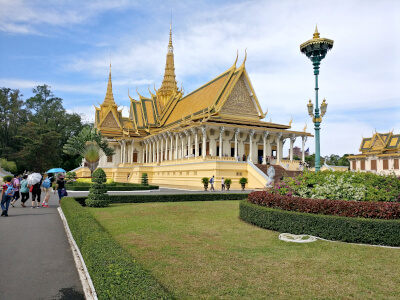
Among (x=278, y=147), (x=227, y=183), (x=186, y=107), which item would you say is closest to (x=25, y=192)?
(x=227, y=183)

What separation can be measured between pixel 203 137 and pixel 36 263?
23.3 metres

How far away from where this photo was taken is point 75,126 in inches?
2391

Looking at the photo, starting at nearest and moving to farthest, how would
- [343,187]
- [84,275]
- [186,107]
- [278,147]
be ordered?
1. [84,275]
2. [343,187]
3. [278,147]
4. [186,107]

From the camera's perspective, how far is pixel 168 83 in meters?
50.6

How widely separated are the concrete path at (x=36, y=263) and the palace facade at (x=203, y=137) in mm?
18751

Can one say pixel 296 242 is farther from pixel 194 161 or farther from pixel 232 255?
pixel 194 161

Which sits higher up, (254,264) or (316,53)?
(316,53)

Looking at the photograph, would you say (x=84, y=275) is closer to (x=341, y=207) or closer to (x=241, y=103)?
(x=341, y=207)

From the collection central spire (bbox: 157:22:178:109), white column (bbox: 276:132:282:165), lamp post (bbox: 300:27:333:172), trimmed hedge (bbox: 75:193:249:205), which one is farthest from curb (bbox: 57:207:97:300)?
central spire (bbox: 157:22:178:109)

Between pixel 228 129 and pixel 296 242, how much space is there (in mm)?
23930

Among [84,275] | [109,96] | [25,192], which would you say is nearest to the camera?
[84,275]

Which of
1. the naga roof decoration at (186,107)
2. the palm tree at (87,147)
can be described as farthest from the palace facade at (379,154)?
the palm tree at (87,147)

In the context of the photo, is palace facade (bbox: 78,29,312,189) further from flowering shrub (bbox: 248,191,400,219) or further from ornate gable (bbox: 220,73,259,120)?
flowering shrub (bbox: 248,191,400,219)

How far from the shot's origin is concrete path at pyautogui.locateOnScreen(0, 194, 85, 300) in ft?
14.5
